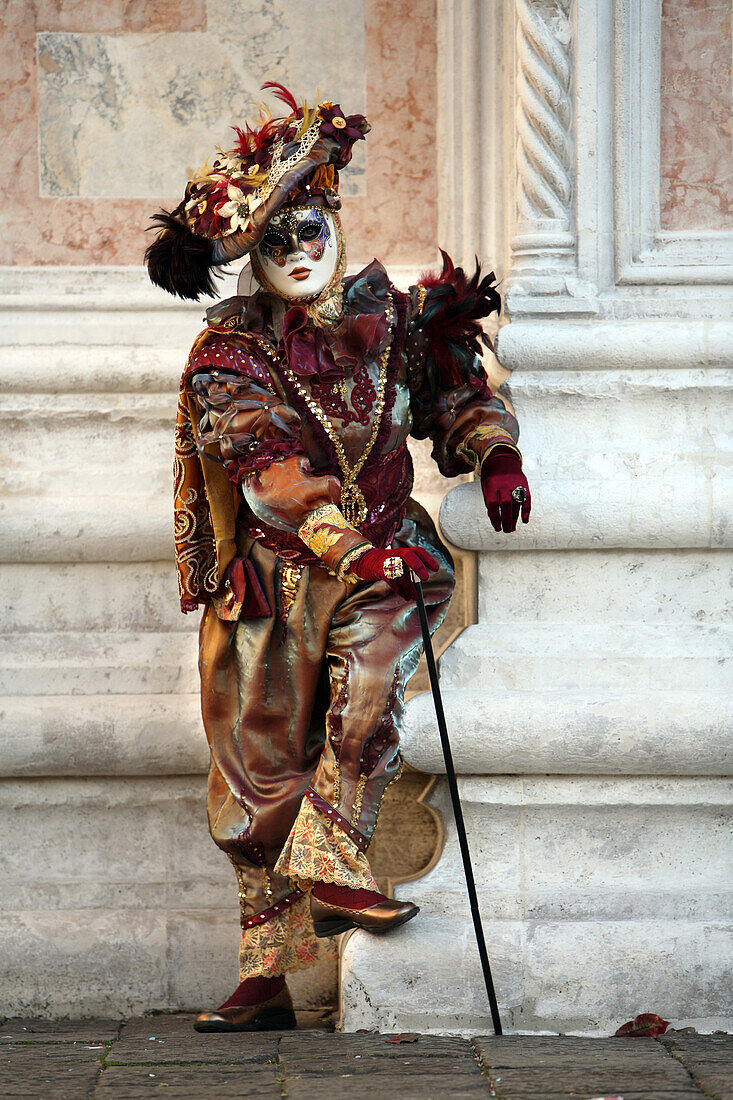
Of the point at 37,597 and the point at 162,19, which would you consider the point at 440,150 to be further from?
the point at 37,597

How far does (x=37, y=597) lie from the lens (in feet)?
10.4

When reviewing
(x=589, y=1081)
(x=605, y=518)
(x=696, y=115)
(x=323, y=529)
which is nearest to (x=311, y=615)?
(x=323, y=529)

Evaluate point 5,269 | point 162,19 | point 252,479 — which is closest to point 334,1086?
point 252,479

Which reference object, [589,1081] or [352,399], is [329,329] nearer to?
[352,399]

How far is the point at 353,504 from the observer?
269 centimetres

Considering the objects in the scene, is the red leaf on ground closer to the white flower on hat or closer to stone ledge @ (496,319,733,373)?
stone ledge @ (496,319,733,373)

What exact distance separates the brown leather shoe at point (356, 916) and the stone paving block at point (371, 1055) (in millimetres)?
206

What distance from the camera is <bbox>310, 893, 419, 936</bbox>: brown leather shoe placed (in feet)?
8.40

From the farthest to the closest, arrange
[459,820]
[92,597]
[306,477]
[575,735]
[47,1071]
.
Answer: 1. [92,597]
2. [575,735]
3. [459,820]
4. [306,477]
5. [47,1071]

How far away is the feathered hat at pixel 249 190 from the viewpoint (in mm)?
2506

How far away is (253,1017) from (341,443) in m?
1.19

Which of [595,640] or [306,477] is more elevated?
[306,477]

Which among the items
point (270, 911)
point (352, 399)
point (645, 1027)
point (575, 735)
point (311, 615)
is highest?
point (352, 399)

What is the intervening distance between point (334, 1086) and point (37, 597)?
145 cm
